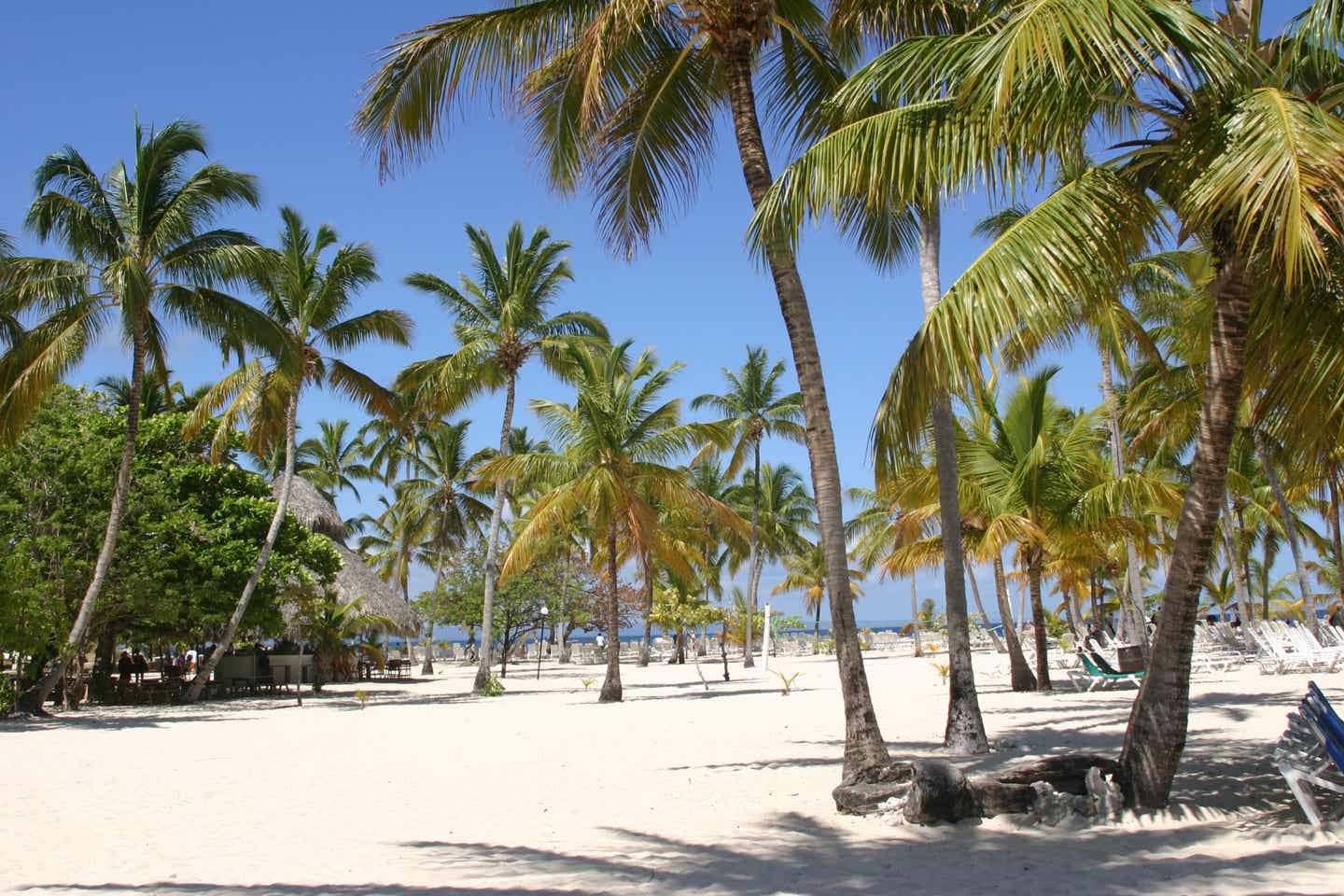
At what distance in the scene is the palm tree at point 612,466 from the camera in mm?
18078

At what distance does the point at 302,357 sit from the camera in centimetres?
1945

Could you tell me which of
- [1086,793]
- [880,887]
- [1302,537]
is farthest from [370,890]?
[1302,537]

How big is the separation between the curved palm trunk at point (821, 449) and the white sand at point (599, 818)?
23.2 inches

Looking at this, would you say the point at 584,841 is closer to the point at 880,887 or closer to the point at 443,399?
the point at 880,887

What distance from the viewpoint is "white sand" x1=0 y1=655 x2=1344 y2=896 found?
500 cm

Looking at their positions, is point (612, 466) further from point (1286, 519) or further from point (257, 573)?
point (1286, 519)


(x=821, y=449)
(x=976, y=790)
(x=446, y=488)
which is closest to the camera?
(x=976, y=790)

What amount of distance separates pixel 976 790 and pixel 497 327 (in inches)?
691

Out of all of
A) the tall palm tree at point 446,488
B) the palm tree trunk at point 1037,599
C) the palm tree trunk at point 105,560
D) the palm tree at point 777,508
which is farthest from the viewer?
the palm tree at point 777,508

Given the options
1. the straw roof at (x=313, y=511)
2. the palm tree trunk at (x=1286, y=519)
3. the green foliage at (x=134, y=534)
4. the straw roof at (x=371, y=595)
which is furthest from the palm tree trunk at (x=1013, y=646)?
the straw roof at (x=313, y=511)

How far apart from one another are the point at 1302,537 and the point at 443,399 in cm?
3017

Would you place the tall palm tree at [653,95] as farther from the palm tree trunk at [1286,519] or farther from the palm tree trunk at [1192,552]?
the palm tree trunk at [1286,519]

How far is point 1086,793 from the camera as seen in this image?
6.14 meters

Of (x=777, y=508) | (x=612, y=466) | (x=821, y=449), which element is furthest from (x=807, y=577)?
(x=821, y=449)
